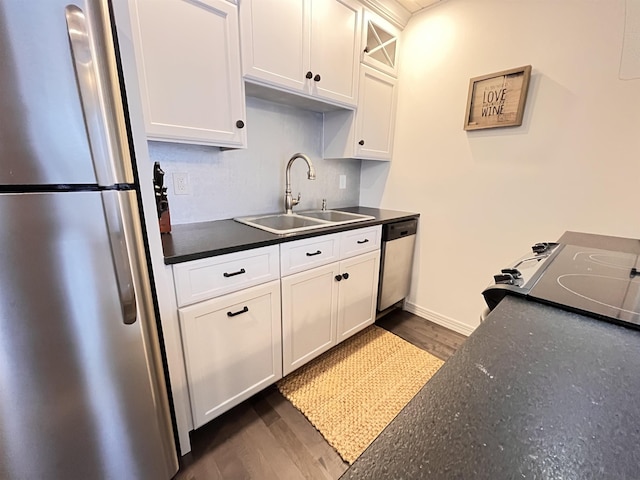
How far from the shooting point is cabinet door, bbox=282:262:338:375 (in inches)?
58.6

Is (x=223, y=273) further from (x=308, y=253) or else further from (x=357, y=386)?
(x=357, y=386)

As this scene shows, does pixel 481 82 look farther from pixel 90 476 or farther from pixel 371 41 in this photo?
pixel 90 476

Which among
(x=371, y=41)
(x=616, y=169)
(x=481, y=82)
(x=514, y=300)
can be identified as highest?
(x=371, y=41)

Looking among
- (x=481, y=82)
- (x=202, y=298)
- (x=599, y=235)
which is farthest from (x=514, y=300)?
(x=481, y=82)

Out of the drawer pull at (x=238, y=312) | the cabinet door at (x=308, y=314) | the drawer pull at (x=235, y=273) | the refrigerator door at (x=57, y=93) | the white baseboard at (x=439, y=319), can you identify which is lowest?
the white baseboard at (x=439, y=319)

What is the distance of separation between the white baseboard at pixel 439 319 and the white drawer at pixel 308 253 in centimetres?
117

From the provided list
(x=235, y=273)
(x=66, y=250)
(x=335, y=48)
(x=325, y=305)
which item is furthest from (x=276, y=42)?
(x=325, y=305)

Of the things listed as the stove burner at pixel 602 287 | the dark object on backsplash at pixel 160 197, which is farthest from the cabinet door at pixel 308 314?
the stove burner at pixel 602 287

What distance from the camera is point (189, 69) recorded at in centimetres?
121

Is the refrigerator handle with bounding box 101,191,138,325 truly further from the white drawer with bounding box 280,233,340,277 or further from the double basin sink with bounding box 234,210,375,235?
the double basin sink with bounding box 234,210,375,235

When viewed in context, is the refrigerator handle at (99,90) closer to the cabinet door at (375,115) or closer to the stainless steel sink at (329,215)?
the stainless steel sink at (329,215)

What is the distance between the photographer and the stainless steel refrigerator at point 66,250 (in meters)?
0.64

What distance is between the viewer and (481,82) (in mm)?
1803

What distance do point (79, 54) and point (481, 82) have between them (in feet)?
6.89
